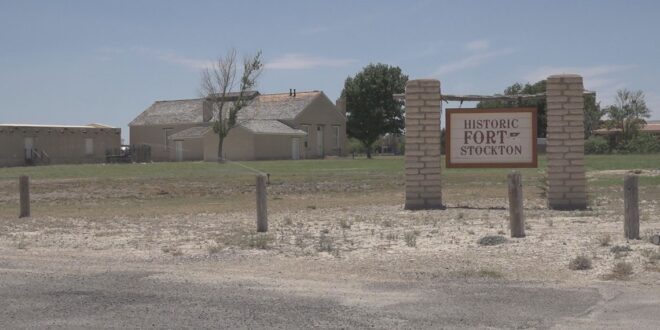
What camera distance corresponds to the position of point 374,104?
88.7 m

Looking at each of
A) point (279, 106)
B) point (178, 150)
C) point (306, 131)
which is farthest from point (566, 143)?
point (279, 106)

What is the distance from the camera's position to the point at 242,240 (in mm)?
13508

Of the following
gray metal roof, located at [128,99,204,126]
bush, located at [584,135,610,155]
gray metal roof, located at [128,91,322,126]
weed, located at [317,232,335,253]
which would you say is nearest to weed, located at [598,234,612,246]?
weed, located at [317,232,335,253]

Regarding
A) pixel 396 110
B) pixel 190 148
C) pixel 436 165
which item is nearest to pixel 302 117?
pixel 190 148

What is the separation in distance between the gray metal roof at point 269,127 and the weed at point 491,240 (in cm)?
5613

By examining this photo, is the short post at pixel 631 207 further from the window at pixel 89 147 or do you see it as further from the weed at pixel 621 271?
the window at pixel 89 147

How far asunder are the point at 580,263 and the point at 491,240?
7.43 ft

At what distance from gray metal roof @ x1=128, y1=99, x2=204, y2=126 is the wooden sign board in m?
58.6

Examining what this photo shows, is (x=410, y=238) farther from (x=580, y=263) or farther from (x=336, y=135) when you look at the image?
(x=336, y=135)

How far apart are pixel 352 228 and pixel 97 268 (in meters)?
5.32

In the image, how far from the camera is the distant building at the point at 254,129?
229 ft

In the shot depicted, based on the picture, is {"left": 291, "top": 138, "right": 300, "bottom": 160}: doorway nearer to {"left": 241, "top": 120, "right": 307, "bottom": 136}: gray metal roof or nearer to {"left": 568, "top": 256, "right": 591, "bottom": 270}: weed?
{"left": 241, "top": 120, "right": 307, "bottom": 136}: gray metal roof

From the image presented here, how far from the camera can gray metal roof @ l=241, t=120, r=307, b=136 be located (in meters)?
68.9

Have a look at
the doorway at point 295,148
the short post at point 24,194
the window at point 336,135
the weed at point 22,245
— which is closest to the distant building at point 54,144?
the doorway at point 295,148
